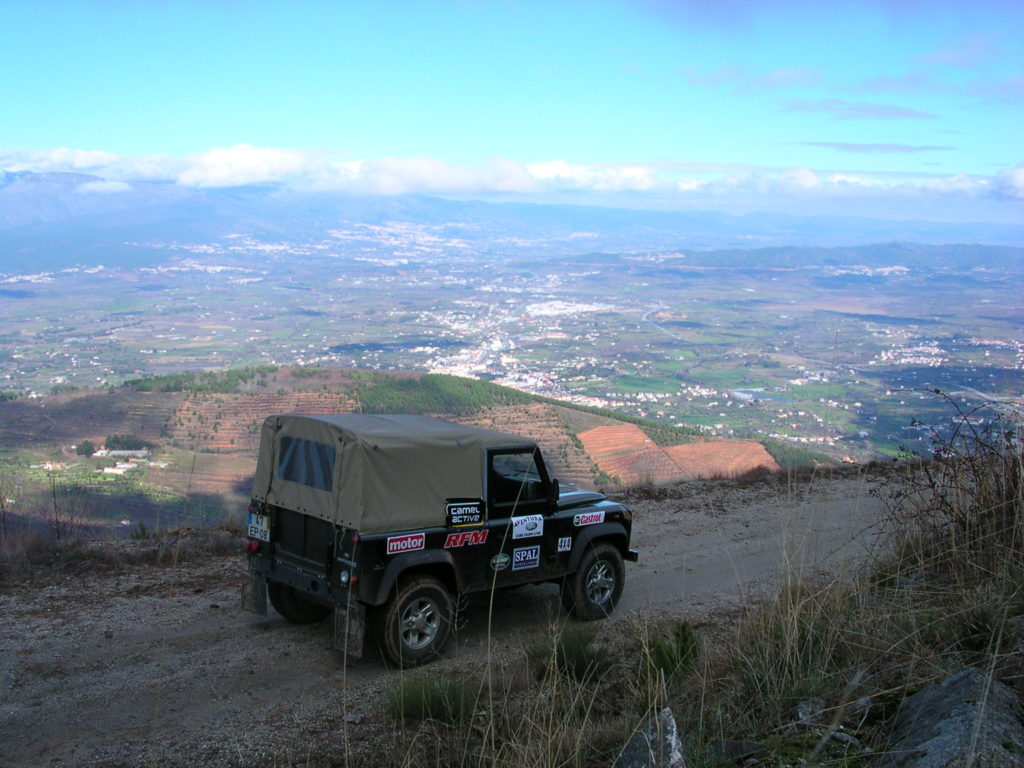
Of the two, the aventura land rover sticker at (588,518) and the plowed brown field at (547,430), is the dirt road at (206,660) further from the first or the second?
the plowed brown field at (547,430)

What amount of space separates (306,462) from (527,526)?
210cm

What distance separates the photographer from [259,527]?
7.34m

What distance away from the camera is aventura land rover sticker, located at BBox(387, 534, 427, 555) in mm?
6562

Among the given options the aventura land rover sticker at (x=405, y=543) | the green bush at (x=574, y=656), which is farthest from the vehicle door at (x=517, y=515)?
the green bush at (x=574, y=656)

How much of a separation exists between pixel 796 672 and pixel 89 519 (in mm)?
11180

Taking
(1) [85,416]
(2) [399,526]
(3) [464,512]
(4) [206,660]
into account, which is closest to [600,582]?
(3) [464,512]

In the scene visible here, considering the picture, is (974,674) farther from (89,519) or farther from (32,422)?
(32,422)

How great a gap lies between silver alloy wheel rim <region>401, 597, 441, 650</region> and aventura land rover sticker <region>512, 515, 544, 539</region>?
1.04 metres

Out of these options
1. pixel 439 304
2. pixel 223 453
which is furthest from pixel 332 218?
pixel 223 453

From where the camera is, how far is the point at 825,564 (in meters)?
8.91

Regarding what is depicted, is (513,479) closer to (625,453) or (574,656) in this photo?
(574,656)

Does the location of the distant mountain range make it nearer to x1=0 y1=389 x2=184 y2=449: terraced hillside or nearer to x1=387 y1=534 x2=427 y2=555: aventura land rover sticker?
x1=0 y1=389 x2=184 y2=449: terraced hillside

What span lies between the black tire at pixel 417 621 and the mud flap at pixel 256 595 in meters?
1.46

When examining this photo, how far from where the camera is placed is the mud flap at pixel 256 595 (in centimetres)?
741
